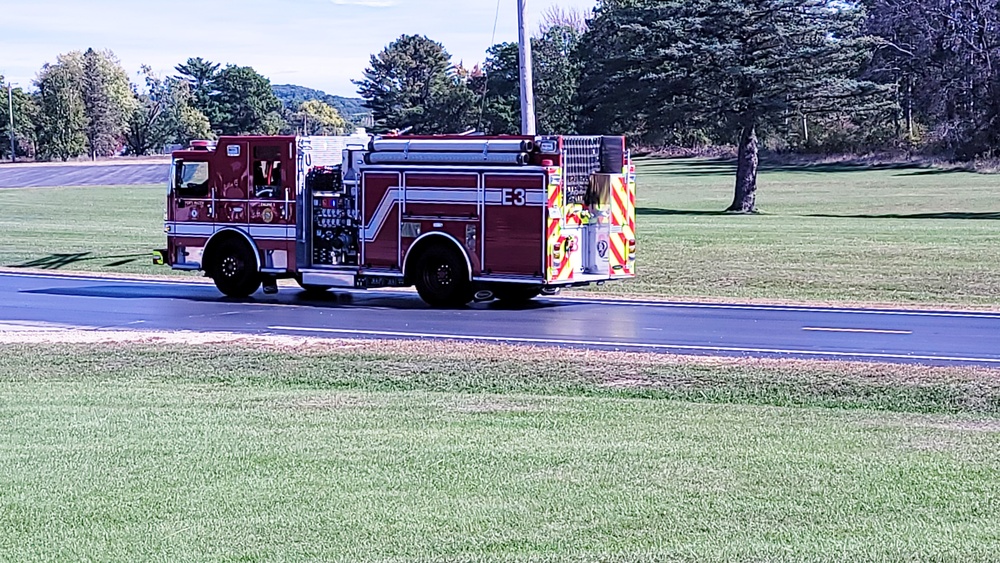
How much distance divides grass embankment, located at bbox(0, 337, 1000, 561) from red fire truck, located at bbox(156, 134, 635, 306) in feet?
22.2

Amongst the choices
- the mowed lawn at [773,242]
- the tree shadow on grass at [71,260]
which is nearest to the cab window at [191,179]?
the mowed lawn at [773,242]

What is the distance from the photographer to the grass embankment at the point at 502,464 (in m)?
5.93

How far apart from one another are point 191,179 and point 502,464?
1512cm

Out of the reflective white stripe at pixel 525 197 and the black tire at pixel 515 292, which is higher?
the reflective white stripe at pixel 525 197

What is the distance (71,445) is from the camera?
8.28 m

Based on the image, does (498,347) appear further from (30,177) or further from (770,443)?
(30,177)

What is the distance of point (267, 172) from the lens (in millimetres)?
20922

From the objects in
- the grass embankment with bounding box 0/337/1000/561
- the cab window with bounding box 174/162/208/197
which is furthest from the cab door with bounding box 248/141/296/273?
the grass embankment with bounding box 0/337/1000/561

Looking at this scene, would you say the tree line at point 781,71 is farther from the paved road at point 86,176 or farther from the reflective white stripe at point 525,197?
the paved road at point 86,176

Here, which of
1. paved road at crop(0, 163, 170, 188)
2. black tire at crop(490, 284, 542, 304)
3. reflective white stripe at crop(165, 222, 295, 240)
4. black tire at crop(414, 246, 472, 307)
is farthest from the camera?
paved road at crop(0, 163, 170, 188)

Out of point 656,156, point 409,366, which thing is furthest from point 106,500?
point 656,156

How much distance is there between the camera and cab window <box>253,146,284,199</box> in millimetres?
20734

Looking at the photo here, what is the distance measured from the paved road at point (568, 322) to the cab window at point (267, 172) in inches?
65.5

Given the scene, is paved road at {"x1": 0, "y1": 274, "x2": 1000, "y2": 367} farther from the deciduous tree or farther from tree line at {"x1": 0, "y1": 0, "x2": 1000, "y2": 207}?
the deciduous tree
